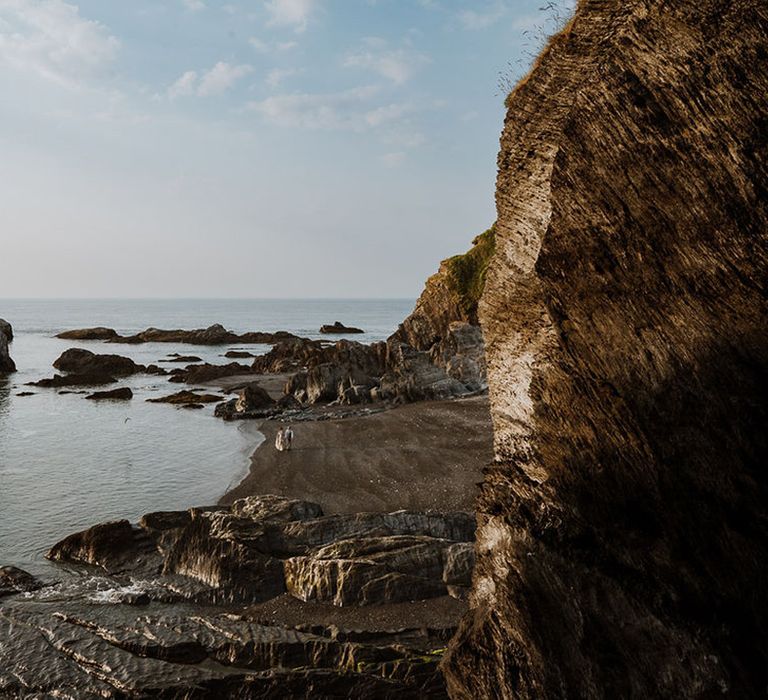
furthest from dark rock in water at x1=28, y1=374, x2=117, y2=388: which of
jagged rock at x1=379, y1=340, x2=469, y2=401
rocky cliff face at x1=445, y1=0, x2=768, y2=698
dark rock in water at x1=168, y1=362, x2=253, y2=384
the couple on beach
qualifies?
rocky cliff face at x1=445, y1=0, x2=768, y2=698

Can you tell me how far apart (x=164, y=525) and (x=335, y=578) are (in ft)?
23.0

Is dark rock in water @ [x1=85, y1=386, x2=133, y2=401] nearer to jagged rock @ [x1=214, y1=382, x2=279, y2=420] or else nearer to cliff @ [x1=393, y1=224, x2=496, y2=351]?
jagged rock @ [x1=214, y1=382, x2=279, y2=420]

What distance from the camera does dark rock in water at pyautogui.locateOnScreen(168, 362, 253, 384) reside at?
57.5 meters

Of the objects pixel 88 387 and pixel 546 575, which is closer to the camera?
pixel 546 575

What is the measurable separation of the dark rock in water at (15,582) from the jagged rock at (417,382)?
2665 cm

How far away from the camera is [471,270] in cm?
6781

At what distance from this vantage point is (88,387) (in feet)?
176

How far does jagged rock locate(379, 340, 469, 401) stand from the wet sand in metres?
4.46

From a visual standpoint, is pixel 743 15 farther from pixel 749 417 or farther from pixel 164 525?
pixel 164 525

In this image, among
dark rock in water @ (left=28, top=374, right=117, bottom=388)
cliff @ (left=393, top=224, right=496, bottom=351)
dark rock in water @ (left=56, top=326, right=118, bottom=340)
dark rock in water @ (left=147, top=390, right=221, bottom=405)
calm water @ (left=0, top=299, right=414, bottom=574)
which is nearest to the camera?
calm water @ (left=0, top=299, right=414, bottom=574)

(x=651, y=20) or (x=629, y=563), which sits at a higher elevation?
(x=651, y=20)

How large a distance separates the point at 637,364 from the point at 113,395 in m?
47.7

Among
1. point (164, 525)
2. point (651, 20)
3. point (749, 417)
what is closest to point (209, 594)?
point (164, 525)

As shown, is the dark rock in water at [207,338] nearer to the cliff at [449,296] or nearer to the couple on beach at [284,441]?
the cliff at [449,296]
